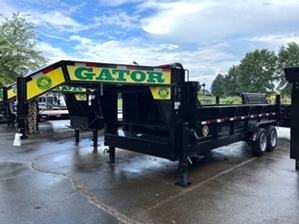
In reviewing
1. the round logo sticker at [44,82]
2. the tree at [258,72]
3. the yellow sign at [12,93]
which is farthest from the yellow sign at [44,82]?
the tree at [258,72]

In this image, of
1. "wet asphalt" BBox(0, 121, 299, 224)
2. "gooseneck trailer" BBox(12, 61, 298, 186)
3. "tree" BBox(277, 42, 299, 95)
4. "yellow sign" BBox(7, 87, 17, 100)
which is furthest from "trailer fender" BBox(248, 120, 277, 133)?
"tree" BBox(277, 42, 299, 95)

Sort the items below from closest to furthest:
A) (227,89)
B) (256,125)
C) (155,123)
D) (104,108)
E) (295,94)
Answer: (295,94), (155,123), (104,108), (256,125), (227,89)

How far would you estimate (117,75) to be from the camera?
375 centimetres

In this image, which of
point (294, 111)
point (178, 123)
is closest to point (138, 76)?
point (178, 123)

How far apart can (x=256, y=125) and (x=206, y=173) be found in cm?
232

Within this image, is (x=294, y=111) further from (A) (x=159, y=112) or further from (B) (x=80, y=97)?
(B) (x=80, y=97)

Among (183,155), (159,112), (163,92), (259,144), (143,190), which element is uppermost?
(163,92)

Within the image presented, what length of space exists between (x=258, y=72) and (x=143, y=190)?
167 ft

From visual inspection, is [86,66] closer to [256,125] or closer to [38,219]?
[38,219]

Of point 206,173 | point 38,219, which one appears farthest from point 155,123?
point 38,219

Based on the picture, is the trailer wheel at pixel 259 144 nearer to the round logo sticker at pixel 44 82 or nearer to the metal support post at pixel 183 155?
the metal support post at pixel 183 155

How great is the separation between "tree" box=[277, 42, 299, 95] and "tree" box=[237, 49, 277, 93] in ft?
3.44

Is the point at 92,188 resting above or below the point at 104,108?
below

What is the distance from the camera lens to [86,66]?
3.50m
